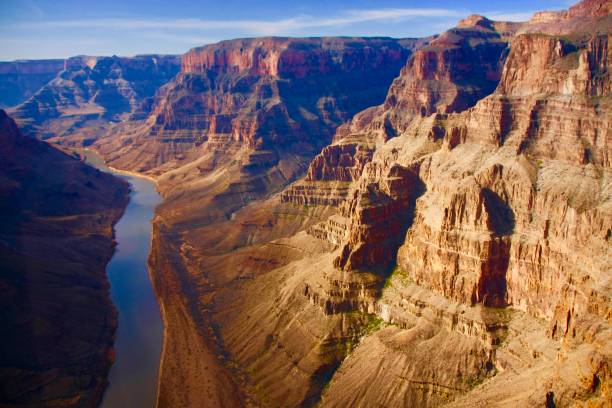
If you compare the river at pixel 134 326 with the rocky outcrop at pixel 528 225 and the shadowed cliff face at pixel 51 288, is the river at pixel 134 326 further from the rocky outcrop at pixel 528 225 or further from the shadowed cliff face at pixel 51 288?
the rocky outcrop at pixel 528 225

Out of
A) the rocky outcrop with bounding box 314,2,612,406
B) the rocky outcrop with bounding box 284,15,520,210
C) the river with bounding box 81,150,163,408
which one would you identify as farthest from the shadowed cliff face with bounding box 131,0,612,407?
the rocky outcrop with bounding box 284,15,520,210

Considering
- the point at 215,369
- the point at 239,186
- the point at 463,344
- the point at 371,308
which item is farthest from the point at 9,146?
the point at 463,344

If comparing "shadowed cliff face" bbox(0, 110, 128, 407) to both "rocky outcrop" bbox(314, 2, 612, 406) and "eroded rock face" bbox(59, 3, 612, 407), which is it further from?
"rocky outcrop" bbox(314, 2, 612, 406)

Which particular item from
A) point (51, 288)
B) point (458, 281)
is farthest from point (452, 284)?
point (51, 288)

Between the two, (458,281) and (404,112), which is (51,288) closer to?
(458,281)

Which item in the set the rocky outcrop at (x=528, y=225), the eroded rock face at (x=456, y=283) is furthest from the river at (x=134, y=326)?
the rocky outcrop at (x=528, y=225)
